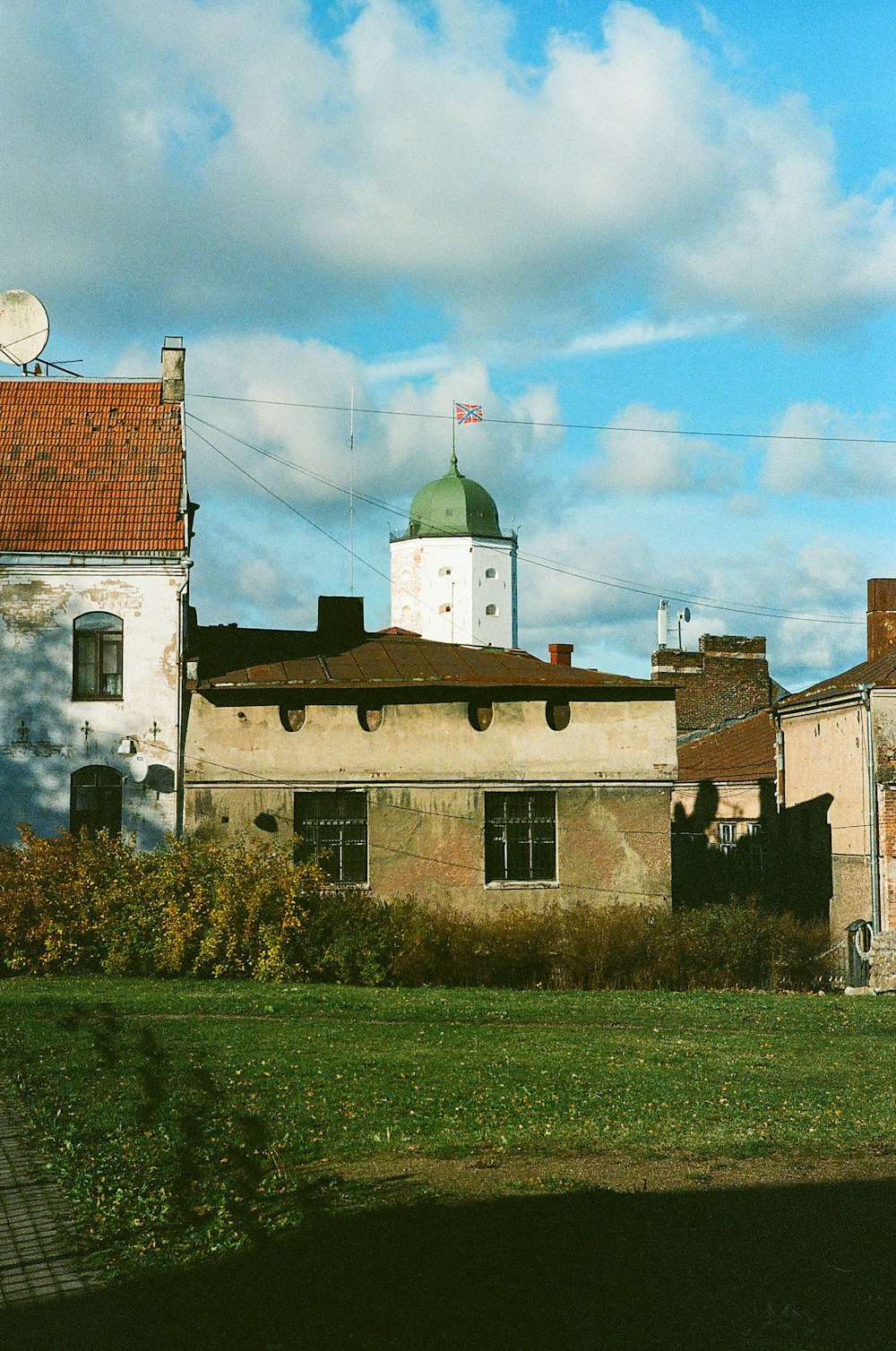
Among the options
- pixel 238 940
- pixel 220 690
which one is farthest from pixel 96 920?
pixel 220 690

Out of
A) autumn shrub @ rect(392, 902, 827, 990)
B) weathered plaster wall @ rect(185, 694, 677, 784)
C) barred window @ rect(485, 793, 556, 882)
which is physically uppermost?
weathered plaster wall @ rect(185, 694, 677, 784)

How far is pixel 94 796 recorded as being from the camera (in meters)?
26.1

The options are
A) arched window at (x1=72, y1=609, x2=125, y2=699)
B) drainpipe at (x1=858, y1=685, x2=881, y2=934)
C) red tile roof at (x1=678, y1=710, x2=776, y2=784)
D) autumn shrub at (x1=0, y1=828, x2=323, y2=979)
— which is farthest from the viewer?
red tile roof at (x1=678, y1=710, x2=776, y2=784)

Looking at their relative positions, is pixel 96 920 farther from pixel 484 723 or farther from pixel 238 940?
pixel 484 723

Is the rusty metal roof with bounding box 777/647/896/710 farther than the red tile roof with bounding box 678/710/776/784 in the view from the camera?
No

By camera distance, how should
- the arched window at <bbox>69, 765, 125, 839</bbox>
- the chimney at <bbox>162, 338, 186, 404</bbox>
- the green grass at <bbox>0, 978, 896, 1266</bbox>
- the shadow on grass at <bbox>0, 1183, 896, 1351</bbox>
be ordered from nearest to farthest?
the shadow on grass at <bbox>0, 1183, 896, 1351</bbox>, the green grass at <bbox>0, 978, 896, 1266</bbox>, the arched window at <bbox>69, 765, 125, 839</bbox>, the chimney at <bbox>162, 338, 186, 404</bbox>

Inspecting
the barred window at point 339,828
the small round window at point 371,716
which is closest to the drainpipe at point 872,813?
the small round window at point 371,716

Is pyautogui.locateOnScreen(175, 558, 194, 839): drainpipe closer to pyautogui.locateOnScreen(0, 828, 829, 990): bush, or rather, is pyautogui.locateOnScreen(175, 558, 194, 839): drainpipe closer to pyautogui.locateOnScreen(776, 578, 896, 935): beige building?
pyautogui.locateOnScreen(0, 828, 829, 990): bush

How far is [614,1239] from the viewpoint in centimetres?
636

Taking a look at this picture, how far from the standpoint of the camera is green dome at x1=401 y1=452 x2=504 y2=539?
98625 mm

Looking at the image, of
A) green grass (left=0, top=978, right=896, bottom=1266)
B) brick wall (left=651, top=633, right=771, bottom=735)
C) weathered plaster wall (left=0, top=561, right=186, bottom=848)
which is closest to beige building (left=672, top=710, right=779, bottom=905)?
brick wall (left=651, top=633, right=771, bottom=735)

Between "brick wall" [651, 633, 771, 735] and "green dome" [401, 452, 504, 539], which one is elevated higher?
"green dome" [401, 452, 504, 539]

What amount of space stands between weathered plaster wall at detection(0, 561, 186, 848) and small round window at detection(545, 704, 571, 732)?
23.4 feet

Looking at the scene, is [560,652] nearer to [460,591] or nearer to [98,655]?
[98,655]
